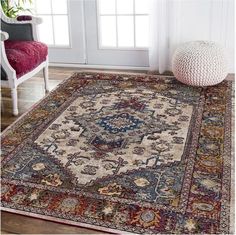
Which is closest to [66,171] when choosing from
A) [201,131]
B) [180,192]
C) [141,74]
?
[180,192]

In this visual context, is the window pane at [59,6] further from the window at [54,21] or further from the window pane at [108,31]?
A: the window pane at [108,31]

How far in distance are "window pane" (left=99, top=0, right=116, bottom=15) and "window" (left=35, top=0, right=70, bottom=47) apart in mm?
403

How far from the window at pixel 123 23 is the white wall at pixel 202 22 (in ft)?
1.04

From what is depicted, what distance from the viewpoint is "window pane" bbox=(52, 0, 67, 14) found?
4.34 meters

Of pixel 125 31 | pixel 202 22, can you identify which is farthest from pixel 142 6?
pixel 202 22

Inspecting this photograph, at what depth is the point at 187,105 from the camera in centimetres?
327

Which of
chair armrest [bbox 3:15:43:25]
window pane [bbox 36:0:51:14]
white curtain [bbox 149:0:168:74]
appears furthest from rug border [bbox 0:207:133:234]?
window pane [bbox 36:0:51:14]

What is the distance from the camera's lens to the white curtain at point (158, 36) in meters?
3.93

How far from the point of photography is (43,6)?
4.42 meters

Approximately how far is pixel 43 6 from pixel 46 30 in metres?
0.26

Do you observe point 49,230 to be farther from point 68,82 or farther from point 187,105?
point 68,82

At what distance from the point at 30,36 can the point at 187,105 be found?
4.99 feet

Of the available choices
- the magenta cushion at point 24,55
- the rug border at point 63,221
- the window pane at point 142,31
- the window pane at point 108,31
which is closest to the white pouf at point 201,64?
the window pane at point 142,31

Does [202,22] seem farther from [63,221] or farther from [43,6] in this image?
[63,221]
